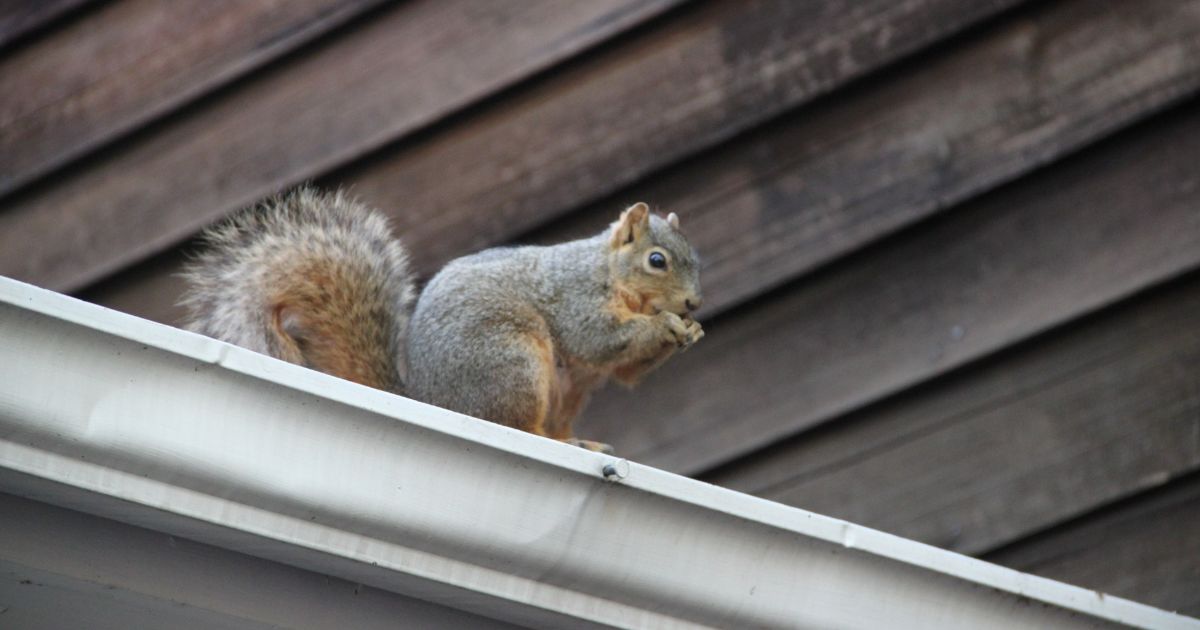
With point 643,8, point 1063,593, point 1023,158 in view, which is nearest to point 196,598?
point 1063,593

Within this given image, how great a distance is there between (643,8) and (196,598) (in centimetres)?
112

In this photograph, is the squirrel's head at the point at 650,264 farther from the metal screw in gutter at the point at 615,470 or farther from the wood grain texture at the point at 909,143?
the metal screw in gutter at the point at 615,470

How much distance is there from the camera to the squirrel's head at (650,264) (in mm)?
1576

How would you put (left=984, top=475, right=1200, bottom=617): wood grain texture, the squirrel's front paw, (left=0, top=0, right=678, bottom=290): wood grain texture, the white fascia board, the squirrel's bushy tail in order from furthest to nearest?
(left=0, top=0, right=678, bottom=290): wood grain texture
(left=984, top=475, right=1200, bottom=617): wood grain texture
the squirrel's front paw
the squirrel's bushy tail
the white fascia board

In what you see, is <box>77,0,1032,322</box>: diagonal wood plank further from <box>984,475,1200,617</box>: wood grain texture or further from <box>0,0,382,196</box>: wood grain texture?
<box>984,475,1200,617</box>: wood grain texture

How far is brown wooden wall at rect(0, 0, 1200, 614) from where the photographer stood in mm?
1762

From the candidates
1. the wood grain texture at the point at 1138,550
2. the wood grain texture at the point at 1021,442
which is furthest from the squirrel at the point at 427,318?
the wood grain texture at the point at 1138,550

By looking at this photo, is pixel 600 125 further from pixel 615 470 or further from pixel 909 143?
pixel 615 470

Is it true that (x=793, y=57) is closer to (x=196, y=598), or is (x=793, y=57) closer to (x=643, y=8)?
(x=643, y=8)

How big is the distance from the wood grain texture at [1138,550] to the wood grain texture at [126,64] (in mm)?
1205

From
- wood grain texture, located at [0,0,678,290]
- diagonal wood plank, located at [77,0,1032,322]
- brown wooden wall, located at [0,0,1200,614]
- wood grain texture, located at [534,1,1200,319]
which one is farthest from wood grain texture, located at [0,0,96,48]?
wood grain texture, located at [534,1,1200,319]

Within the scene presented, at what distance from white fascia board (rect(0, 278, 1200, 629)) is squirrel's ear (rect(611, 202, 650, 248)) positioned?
1.95 ft

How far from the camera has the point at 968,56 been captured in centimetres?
181

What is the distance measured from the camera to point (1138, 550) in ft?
5.74
